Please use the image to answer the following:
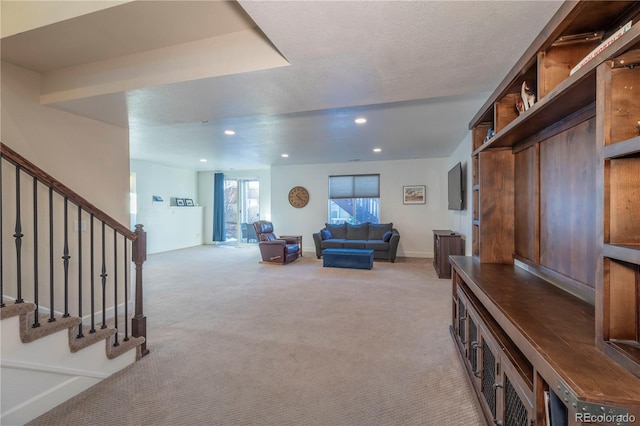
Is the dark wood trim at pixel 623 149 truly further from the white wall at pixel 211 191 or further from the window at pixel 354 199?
the white wall at pixel 211 191

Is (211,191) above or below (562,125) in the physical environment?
above

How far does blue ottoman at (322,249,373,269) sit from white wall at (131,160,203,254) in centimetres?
494

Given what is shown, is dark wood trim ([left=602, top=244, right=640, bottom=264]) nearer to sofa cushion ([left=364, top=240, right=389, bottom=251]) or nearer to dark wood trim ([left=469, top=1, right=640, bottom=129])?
dark wood trim ([left=469, top=1, right=640, bottom=129])

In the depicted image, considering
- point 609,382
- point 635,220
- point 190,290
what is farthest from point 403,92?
point 190,290

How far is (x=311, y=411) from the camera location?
5.81 ft

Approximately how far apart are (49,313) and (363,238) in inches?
227

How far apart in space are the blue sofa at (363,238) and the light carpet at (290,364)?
203cm

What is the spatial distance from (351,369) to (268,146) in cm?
445

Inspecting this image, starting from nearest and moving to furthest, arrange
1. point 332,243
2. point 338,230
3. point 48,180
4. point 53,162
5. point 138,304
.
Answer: point 48,180 → point 138,304 → point 53,162 → point 332,243 → point 338,230

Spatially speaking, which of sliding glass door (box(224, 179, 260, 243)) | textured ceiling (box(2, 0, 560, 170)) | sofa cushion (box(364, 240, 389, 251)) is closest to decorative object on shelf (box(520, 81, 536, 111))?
textured ceiling (box(2, 0, 560, 170))

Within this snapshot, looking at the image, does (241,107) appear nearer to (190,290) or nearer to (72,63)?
(72,63)

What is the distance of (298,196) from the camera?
322 inches

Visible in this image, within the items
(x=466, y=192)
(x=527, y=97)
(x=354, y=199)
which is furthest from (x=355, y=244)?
(x=527, y=97)

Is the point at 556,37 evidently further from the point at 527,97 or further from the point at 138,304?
the point at 138,304
